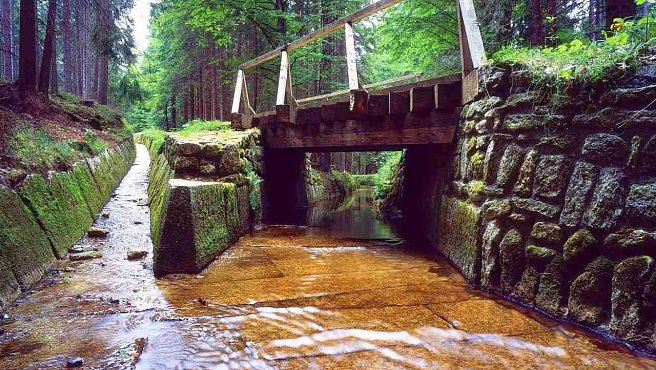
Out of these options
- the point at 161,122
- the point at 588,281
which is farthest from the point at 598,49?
the point at 161,122

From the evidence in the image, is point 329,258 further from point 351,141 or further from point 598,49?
point 598,49

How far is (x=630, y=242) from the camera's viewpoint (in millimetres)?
2637

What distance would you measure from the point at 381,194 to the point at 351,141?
6.58 metres

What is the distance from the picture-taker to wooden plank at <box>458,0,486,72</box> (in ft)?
14.9

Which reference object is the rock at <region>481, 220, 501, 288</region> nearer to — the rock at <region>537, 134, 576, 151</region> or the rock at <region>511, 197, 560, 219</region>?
the rock at <region>511, 197, 560, 219</region>

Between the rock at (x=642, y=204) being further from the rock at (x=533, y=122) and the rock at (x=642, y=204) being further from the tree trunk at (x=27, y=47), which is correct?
the tree trunk at (x=27, y=47)

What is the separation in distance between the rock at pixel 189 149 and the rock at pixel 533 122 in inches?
163

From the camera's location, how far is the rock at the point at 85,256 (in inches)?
178

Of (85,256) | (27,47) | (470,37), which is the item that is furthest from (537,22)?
(27,47)

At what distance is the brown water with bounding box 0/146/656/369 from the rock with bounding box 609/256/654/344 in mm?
139

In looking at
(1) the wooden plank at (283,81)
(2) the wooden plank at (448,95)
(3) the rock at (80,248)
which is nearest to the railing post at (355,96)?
(2) the wooden plank at (448,95)

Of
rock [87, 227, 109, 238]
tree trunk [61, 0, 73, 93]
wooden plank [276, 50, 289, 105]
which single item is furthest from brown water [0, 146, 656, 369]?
tree trunk [61, 0, 73, 93]

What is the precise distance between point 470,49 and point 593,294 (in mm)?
3027

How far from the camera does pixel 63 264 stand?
4340mm
